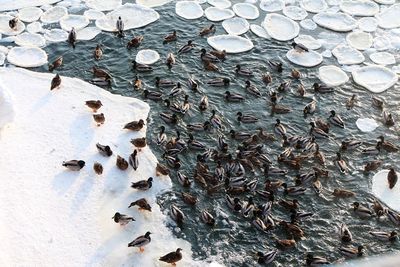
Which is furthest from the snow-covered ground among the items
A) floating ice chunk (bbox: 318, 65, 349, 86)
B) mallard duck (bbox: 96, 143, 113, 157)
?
floating ice chunk (bbox: 318, 65, 349, 86)

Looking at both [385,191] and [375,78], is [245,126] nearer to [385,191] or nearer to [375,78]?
[385,191]

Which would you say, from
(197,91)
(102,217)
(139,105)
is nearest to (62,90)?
(139,105)

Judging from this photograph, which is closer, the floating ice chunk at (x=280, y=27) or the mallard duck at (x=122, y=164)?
the mallard duck at (x=122, y=164)

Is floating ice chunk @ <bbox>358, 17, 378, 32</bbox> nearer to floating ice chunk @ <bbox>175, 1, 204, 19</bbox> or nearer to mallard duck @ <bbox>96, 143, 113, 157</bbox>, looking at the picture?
floating ice chunk @ <bbox>175, 1, 204, 19</bbox>

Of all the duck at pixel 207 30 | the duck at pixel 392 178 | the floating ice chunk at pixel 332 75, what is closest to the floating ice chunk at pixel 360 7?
the floating ice chunk at pixel 332 75

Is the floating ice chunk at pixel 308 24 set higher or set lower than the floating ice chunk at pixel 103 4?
higher

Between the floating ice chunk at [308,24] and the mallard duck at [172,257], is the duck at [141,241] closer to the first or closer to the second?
the mallard duck at [172,257]

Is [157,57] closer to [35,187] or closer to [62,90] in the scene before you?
[62,90]
